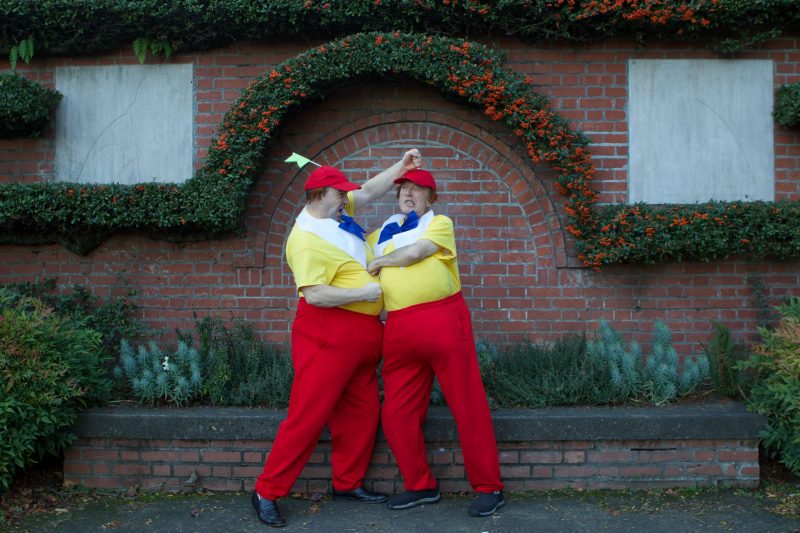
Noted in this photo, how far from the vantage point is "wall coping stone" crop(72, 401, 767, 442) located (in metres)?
4.70

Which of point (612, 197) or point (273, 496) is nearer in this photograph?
point (273, 496)

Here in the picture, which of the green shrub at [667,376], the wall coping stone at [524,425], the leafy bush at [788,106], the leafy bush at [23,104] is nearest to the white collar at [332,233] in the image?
the wall coping stone at [524,425]

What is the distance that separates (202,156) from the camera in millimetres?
5879

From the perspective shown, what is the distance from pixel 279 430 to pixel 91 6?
3612 mm

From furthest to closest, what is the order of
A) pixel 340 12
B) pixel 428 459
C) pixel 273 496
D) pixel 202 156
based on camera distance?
pixel 202 156 → pixel 340 12 → pixel 428 459 → pixel 273 496

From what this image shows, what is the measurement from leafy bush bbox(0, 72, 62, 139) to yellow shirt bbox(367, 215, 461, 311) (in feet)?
10.5

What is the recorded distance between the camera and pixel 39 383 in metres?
4.51

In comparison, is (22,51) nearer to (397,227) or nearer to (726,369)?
(397,227)

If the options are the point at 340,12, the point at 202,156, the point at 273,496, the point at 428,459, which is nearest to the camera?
the point at 273,496

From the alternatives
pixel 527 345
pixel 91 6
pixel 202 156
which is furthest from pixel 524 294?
pixel 91 6

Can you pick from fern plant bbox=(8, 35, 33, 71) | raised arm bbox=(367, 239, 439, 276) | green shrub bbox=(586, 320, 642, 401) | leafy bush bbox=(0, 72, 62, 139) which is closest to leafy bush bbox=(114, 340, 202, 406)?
raised arm bbox=(367, 239, 439, 276)

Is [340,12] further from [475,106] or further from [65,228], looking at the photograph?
[65,228]

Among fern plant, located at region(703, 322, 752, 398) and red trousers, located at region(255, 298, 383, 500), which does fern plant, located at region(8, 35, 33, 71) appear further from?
fern plant, located at region(703, 322, 752, 398)

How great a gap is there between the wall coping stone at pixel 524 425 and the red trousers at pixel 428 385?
317 mm
